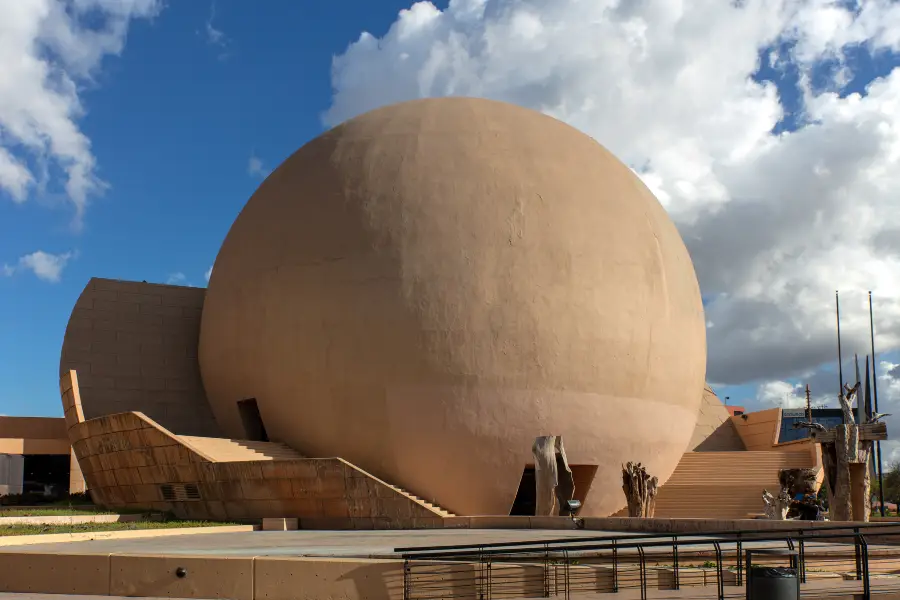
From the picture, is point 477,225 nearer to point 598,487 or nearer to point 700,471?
point 598,487

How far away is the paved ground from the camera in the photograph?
11.8m

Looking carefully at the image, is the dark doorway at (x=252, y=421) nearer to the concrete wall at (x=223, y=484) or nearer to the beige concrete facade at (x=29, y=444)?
the concrete wall at (x=223, y=484)

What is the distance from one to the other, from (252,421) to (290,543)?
33.0ft

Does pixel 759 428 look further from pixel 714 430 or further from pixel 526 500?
pixel 526 500

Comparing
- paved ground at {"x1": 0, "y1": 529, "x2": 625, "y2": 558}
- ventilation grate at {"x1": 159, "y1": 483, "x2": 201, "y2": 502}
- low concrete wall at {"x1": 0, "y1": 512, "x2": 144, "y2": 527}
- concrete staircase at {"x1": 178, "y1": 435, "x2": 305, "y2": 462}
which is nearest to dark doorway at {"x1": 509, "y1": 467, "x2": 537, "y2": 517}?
concrete staircase at {"x1": 178, "y1": 435, "x2": 305, "y2": 462}

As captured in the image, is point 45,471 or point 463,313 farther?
point 45,471

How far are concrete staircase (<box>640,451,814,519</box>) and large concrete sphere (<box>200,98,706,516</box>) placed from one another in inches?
33.8

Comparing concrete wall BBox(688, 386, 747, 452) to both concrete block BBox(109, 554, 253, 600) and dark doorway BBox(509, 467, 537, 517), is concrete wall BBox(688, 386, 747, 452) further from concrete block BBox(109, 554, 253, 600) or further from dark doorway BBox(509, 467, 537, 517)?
concrete block BBox(109, 554, 253, 600)

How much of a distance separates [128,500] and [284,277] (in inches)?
256

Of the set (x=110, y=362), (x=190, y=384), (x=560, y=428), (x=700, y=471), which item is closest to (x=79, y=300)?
(x=110, y=362)

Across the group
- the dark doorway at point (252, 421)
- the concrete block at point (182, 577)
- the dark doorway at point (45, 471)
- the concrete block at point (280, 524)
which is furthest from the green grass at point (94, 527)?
the dark doorway at point (45, 471)

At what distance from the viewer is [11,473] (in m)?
31.4

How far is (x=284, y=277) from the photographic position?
2252 cm

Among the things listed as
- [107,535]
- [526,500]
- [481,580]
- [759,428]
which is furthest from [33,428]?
[481,580]
